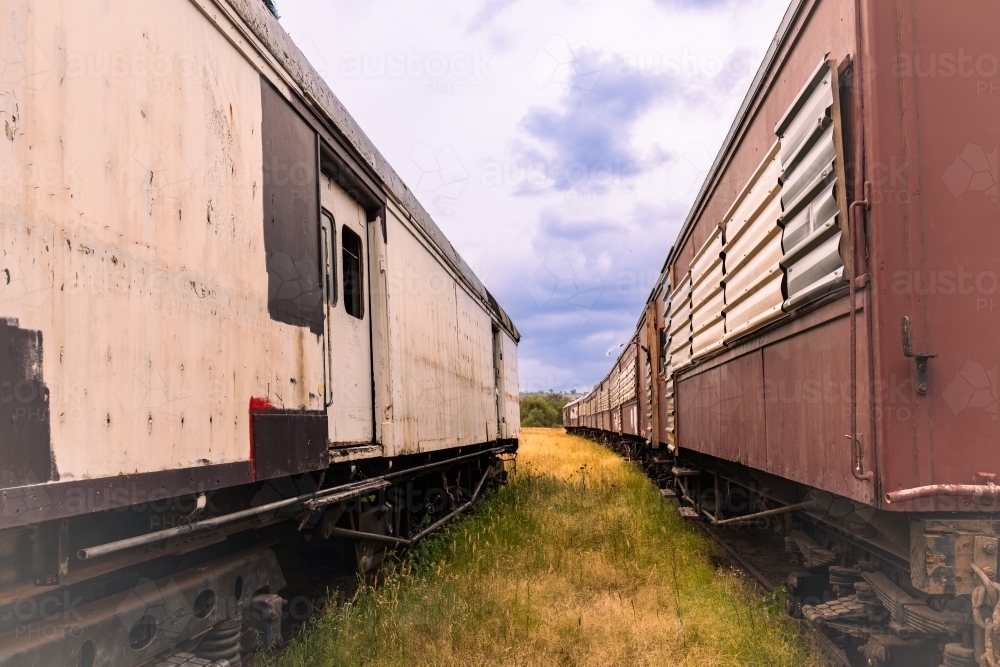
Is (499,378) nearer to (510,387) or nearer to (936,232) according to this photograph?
(510,387)

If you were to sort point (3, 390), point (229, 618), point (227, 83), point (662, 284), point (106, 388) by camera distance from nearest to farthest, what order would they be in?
point (3, 390) < point (106, 388) < point (227, 83) < point (229, 618) < point (662, 284)

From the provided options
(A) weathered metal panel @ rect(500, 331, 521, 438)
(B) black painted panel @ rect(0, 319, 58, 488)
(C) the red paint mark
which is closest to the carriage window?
(C) the red paint mark

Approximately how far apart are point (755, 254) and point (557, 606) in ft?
9.73

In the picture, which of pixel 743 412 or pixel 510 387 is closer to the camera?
pixel 743 412

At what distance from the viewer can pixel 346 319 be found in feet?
16.8

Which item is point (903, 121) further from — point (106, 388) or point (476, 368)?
point (476, 368)

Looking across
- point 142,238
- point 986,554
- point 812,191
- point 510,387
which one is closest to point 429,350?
point 812,191

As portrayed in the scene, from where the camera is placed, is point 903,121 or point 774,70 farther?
point 774,70

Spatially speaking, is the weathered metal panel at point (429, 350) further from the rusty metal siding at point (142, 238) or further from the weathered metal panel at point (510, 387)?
the weathered metal panel at point (510, 387)

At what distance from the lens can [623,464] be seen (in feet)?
61.8

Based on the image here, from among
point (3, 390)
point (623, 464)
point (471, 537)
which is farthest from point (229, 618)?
point (623, 464)

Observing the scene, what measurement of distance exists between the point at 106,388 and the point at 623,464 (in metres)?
17.4

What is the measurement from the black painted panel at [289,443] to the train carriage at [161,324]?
0.01 metres

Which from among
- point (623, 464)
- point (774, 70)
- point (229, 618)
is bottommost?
point (623, 464)
